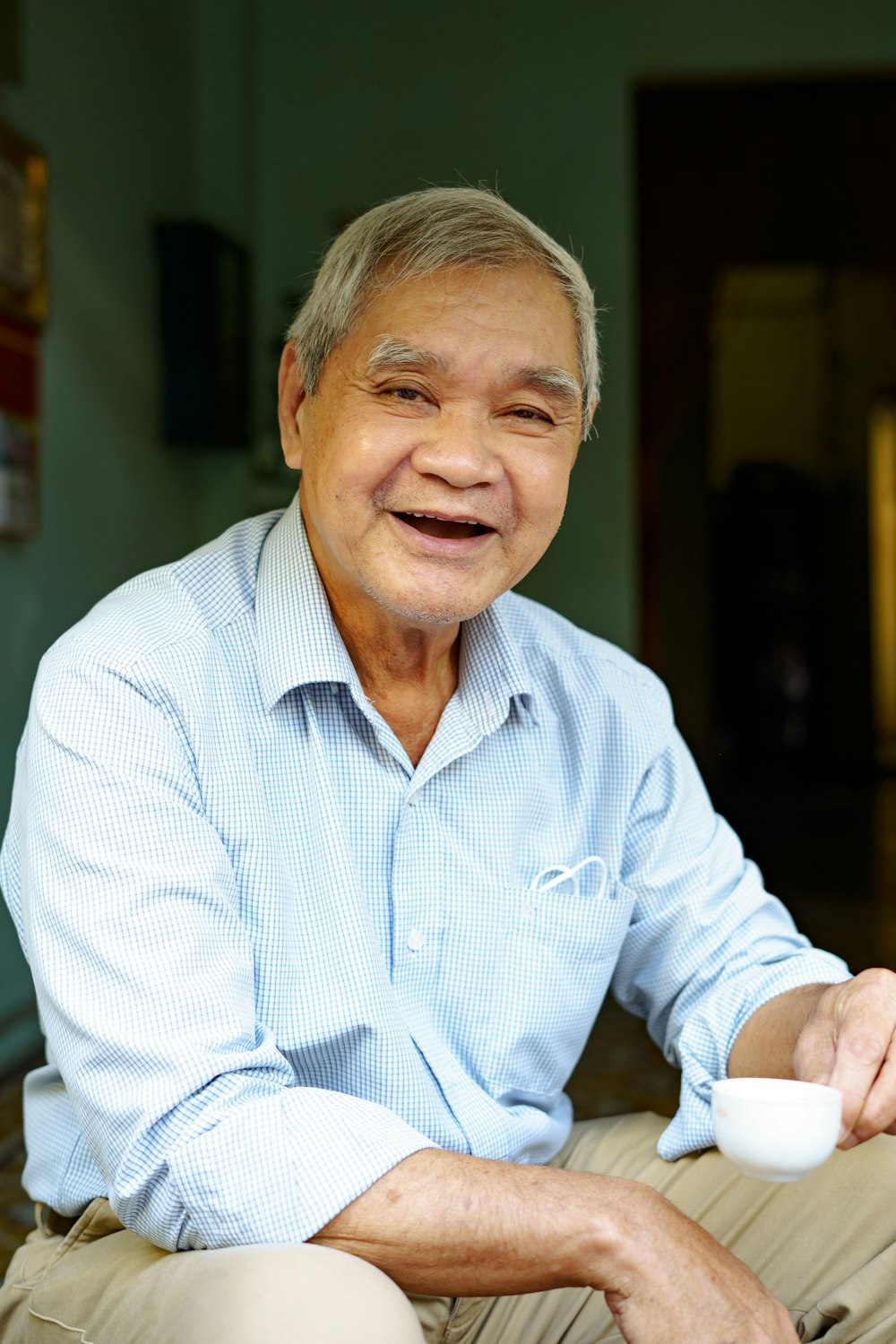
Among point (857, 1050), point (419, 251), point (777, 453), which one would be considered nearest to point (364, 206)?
point (419, 251)

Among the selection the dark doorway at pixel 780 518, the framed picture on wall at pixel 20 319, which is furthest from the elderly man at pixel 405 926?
the dark doorway at pixel 780 518

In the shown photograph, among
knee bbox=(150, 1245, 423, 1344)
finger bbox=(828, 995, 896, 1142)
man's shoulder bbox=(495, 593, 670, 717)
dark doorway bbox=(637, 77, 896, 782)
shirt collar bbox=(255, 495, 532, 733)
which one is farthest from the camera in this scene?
dark doorway bbox=(637, 77, 896, 782)

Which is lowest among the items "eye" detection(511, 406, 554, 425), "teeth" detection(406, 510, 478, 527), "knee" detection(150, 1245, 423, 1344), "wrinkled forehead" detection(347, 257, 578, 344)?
"knee" detection(150, 1245, 423, 1344)

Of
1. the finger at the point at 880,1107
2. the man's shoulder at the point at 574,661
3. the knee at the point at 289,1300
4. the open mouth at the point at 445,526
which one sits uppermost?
the open mouth at the point at 445,526

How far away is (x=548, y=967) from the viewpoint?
4.63 ft

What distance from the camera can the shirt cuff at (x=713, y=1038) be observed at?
1.44m

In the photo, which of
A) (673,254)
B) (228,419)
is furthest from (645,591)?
(228,419)

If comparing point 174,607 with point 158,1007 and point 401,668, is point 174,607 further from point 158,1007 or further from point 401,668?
point 158,1007

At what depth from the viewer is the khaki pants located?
39.7 inches

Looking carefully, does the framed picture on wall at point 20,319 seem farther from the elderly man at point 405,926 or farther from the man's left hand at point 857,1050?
the man's left hand at point 857,1050

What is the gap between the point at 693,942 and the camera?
152 cm

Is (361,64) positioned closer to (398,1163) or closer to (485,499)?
(485,499)

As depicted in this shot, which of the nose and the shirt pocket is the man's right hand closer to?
the shirt pocket

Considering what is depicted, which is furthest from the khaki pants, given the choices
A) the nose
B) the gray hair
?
the gray hair
